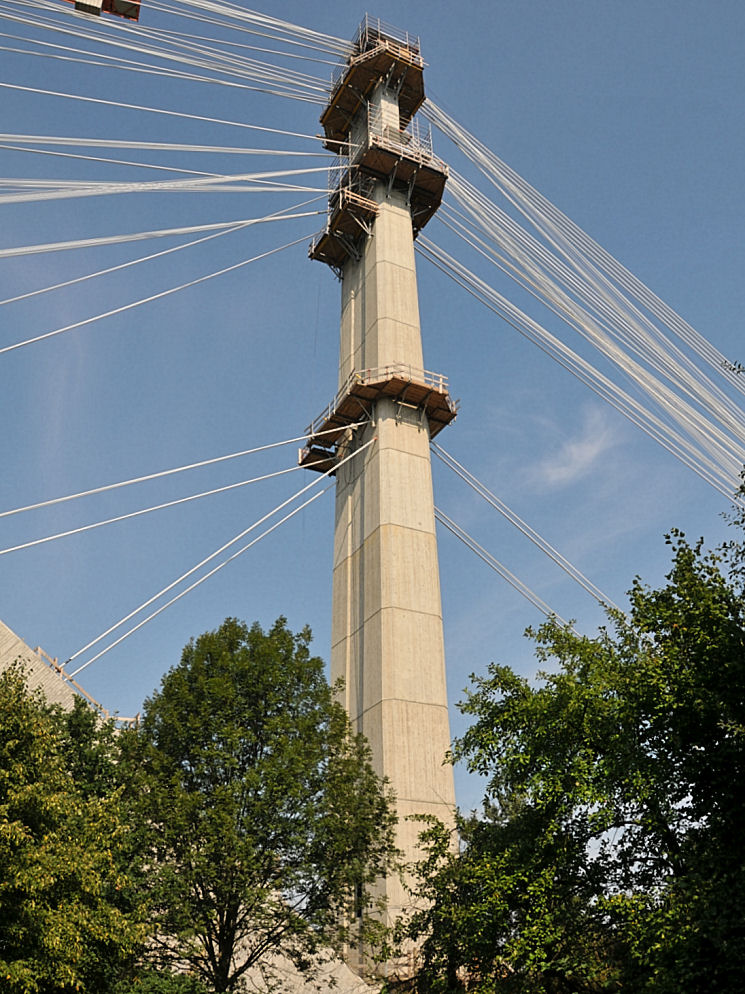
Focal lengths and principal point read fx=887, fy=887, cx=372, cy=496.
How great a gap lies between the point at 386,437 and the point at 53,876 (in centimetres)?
2002

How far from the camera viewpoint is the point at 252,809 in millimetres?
17656

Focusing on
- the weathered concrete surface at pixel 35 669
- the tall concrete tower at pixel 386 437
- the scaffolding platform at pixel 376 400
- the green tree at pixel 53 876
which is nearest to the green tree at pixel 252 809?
the green tree at pixel 53 876

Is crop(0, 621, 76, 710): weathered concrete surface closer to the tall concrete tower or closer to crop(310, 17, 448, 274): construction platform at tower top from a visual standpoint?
the tall concrete tower

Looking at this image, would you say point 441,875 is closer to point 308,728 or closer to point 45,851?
point 308,728

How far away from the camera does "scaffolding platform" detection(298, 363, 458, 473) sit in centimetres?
3198

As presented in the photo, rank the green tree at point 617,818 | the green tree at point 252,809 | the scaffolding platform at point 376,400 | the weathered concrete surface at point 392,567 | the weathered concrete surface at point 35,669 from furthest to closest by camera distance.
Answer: the scaffolding platform at point 376,400 → the weathered concrete surface at point 392,567 → the weathered concrete surface at point 35,669 → the green tree at point 252,809 → the green tree at point 617,818

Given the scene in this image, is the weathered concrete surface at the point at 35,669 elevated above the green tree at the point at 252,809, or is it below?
above

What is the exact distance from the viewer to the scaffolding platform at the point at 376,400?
32.0 m

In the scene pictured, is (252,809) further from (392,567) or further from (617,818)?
(392,567)

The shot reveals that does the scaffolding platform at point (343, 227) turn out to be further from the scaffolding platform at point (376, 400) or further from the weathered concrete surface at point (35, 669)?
the weathered concrete surface at point (35, 669)

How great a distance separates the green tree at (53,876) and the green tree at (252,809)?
3.68 feet

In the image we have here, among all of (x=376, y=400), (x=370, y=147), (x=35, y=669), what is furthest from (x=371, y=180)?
(x=35, y=669)

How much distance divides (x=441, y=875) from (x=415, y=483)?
52.4 ft

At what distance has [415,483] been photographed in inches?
1230
